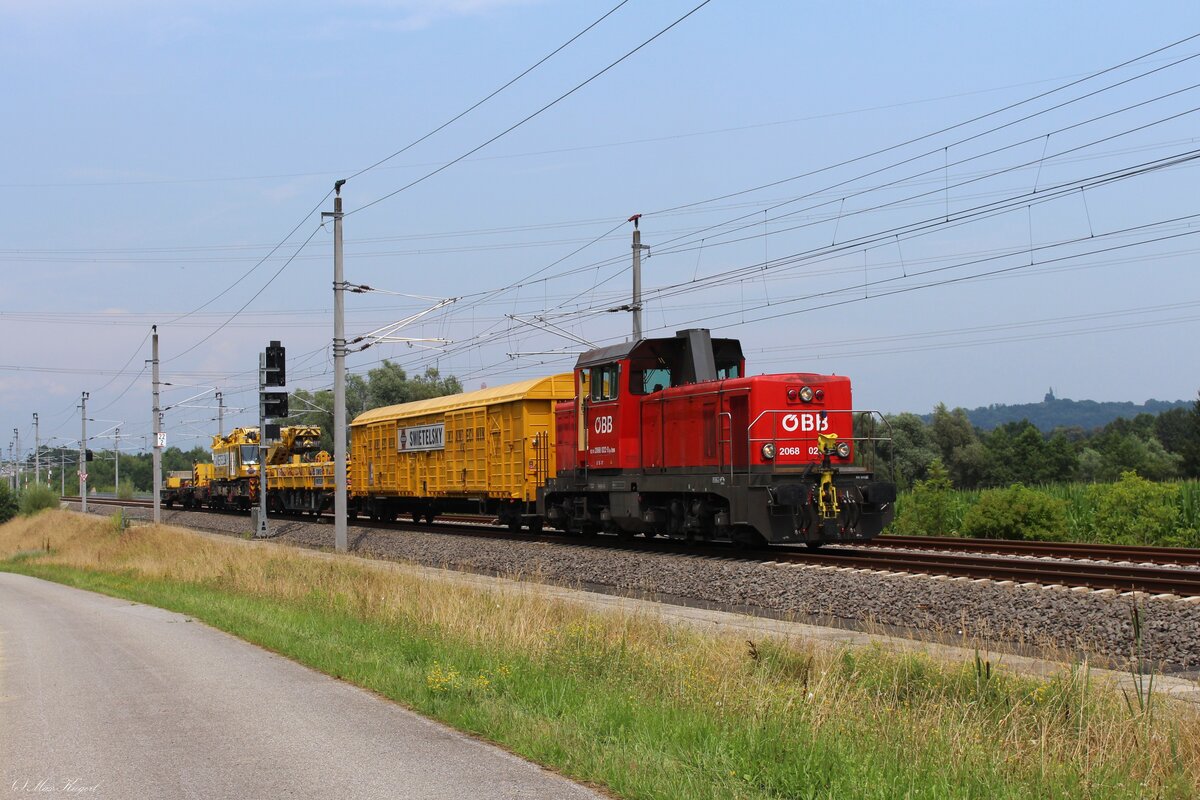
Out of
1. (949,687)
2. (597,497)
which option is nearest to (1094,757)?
(949,687)

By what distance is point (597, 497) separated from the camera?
26188mm

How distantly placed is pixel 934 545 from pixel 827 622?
32.1 ft

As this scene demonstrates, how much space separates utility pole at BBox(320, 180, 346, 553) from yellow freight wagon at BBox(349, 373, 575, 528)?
4321 millimetres

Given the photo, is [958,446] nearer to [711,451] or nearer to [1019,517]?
[1019,517]

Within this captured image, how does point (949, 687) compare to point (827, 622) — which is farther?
point (827, 622)

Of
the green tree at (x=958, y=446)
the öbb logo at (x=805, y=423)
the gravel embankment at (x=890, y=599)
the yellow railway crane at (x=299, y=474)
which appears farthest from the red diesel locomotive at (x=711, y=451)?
the green tree at (x=958, y=446)

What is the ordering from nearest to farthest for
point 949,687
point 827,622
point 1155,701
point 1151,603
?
point 1155,701 → point 949,687 → point 1151,603 → point 827,622

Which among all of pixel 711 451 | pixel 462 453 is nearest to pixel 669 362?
pixel 711 451

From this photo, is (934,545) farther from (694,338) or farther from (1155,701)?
(1155,701)

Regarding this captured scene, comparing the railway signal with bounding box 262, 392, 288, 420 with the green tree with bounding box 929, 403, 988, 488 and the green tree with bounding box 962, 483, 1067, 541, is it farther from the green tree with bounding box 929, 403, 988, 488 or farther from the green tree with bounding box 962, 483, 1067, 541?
the green tree with bounding box 929, 403, 988, 488

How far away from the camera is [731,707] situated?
819 centimetres

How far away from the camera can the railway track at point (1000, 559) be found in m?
15.3

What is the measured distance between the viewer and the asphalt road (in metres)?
6.66

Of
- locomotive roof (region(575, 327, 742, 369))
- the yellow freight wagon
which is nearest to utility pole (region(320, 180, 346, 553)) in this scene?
the yellow freight wagon
